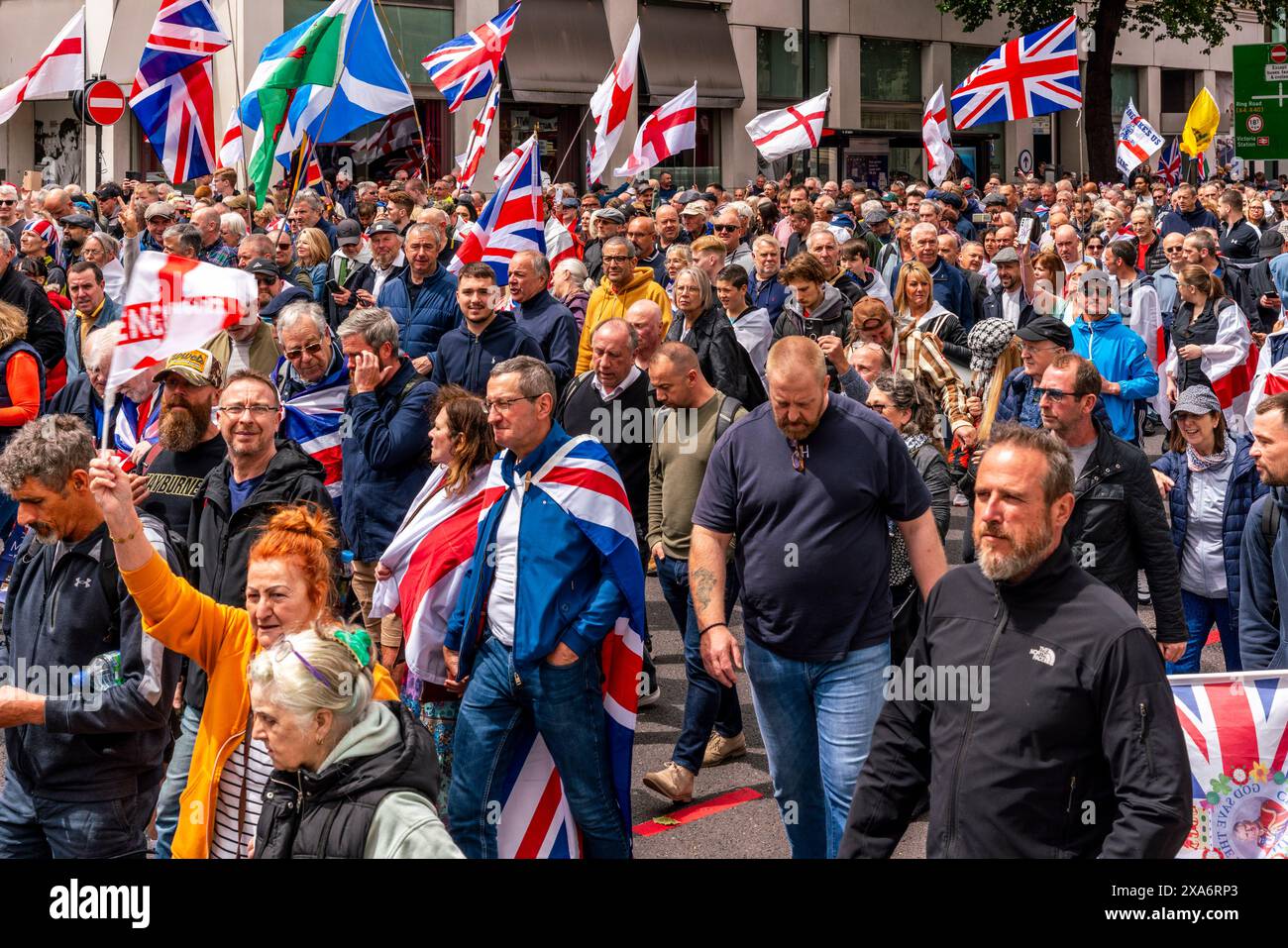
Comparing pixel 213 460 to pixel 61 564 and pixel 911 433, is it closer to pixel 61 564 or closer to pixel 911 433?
pixel 61 564

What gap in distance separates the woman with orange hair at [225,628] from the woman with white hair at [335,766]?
0.62 meters

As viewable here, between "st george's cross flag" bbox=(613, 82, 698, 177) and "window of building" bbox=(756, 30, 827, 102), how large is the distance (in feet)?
82.7

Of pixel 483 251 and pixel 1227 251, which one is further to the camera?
pixel 1227 251

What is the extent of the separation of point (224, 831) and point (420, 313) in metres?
6.00

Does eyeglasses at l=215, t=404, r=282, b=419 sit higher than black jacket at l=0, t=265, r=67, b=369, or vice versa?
black jacket at l=0, t=265, r=67, b=369

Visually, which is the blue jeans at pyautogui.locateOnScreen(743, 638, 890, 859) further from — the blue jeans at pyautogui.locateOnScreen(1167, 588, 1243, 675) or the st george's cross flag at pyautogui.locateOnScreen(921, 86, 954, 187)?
the st george's cross flag at pyautogui.locateOnScreen(921, 86, 954, 187)

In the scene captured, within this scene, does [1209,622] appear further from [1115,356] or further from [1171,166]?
[1171,166]

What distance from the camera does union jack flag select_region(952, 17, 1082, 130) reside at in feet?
63.3

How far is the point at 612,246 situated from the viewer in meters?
10.7

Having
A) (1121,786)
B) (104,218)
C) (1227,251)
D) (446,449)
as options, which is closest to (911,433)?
(446,449)

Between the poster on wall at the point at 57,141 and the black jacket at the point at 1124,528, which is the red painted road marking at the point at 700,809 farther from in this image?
the poster on wall at the point at 57,141

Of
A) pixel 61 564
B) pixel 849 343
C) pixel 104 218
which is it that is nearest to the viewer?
pixel 61 564

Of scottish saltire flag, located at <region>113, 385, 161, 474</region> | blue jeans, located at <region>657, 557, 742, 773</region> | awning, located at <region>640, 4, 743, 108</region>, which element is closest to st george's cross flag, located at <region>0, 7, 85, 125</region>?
scottish saltire flag, located at <region>113, 385, 161, 474</region>

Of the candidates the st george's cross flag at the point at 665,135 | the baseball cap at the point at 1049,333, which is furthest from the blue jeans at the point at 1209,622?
the st george's cross flag at the point at 665,135
